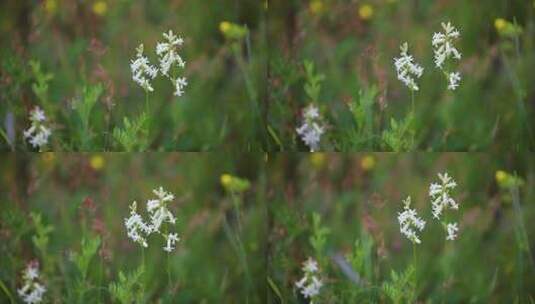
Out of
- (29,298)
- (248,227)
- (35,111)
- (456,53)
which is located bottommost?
(29,298)

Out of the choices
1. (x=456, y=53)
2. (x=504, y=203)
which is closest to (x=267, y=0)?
(x=456, y=53)

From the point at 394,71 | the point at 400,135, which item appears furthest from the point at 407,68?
the point at 400,135

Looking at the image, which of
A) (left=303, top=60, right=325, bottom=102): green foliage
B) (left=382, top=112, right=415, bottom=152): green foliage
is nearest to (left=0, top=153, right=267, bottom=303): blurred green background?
(left=303, top=60, right=325, bottom=102): green foliage

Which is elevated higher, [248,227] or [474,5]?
[474,5]

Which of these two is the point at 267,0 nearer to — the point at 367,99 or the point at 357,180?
the point at 367,99

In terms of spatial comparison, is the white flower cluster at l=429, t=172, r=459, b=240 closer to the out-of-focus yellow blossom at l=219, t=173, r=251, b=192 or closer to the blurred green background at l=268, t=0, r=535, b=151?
the blurred green background at l=268, t=0, r=535, b=151

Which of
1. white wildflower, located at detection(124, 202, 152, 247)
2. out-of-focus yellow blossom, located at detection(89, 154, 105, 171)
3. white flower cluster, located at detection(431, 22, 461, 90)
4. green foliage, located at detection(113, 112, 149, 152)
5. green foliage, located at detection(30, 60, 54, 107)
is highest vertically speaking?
white flower cluster, located at detection(431, 22, 461, 90)

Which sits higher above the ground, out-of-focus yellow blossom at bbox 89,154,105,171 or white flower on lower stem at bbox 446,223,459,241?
out-of-focus yellow blossom at bbox 89,154,105,171
